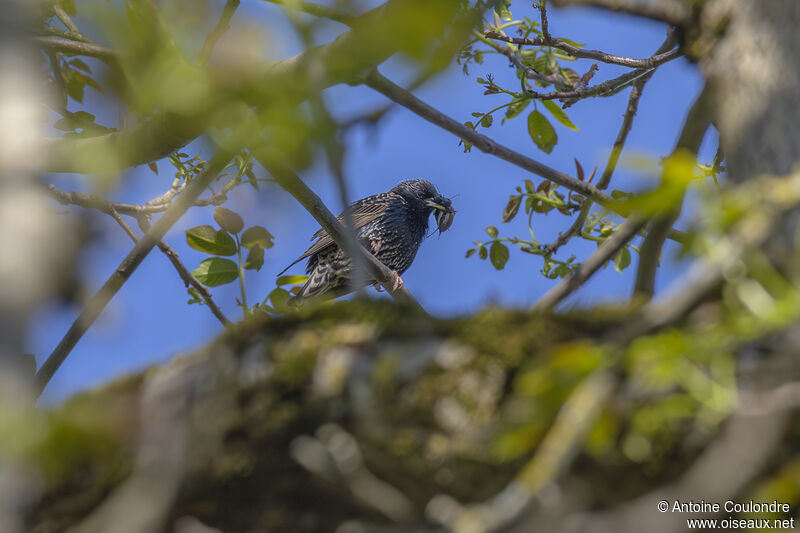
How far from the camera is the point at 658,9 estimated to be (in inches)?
63.1

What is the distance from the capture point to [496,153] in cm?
236

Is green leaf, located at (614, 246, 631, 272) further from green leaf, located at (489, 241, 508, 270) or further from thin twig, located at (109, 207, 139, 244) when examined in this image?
thin twig, located at (109, 207, 139, 244)

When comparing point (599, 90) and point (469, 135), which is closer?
point (469, 135)

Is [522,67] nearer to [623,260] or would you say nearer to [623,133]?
[623,133]

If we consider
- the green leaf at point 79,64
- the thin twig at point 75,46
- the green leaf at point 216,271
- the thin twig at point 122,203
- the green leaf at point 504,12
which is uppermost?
the green leaf at point 79,64

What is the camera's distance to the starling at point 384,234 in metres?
6.68

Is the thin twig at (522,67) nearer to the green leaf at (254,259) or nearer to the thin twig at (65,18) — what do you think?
the green leaf at (254,259)

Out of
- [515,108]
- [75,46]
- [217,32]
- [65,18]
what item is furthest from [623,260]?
[65,18]

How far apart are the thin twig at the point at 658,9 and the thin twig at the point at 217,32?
885 millimetres

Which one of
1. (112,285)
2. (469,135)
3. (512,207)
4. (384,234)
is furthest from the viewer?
(384,234)

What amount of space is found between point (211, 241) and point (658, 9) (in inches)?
82.5

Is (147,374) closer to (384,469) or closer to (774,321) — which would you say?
(384,469)

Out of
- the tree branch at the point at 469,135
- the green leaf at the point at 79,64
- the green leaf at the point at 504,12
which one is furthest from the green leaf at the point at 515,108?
the green leaf at the point at 79,64

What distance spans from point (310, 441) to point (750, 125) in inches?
42.9
